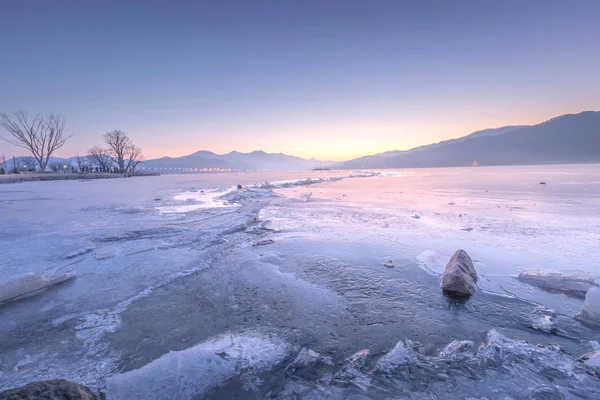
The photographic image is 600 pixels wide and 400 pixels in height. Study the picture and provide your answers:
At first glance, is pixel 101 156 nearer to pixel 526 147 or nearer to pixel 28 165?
pixel 28 165

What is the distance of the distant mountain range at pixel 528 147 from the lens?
13925 centimetres

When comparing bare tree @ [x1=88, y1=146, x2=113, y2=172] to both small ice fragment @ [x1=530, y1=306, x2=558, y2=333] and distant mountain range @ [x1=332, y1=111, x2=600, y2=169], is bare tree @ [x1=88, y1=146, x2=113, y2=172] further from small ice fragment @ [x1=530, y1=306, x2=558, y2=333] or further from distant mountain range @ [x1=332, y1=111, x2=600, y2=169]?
distant mountain range @ [x1=332, y1=111, x2=600, y2=169]

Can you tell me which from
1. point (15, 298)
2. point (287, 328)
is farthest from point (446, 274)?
point (15, 298)

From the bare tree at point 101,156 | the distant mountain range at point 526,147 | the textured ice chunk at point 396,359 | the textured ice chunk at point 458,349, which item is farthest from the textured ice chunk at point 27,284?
the distant mountain range at point 526,147

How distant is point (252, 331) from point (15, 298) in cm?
372

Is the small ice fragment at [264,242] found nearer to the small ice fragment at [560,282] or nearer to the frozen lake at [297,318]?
the frozen lake at [297,318]

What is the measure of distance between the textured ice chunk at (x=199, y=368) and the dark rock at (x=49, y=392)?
0.46 metres

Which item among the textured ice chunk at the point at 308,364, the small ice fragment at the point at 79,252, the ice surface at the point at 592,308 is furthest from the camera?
the small ice fragment at the point at 79,252

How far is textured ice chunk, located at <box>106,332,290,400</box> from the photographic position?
84.5 inches

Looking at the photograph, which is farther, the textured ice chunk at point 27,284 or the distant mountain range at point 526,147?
the distant mountain range at point 526,147

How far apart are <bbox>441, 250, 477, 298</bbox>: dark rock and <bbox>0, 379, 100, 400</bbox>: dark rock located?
4.19 meters

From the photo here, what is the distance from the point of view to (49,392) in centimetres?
161

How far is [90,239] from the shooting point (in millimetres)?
6621

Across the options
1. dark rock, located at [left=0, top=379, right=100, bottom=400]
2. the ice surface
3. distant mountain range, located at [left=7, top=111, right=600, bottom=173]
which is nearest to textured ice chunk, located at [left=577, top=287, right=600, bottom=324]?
→ the ice surface
